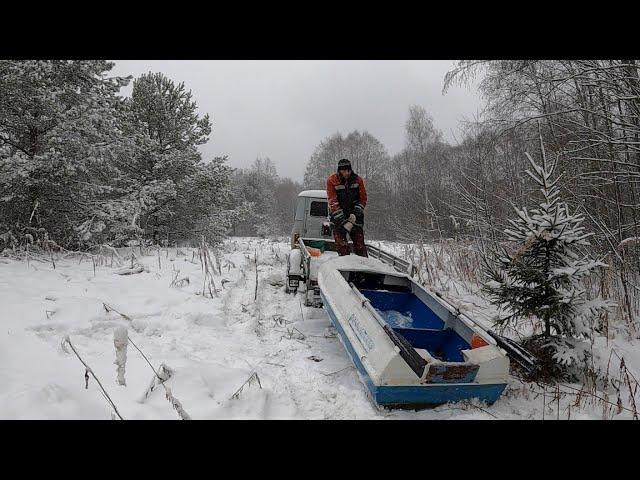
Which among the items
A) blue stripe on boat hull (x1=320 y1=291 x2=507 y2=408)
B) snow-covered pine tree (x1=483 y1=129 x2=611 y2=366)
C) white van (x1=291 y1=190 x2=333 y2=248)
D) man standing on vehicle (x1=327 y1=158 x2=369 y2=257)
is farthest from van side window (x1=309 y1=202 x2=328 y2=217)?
blue stripe on boat hull (x1=320 y1=291 x2=507 y2=408)

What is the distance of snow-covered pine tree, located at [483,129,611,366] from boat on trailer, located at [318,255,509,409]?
596 millimetres

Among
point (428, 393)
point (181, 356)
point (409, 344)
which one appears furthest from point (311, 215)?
point (428, 393)

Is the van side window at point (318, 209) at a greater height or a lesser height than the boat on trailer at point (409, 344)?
greater

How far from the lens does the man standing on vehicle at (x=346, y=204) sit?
5.71 m

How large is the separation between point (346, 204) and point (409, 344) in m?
3.32

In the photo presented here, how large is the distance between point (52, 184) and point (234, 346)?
251 inches

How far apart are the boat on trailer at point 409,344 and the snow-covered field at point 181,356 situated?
0.19 m

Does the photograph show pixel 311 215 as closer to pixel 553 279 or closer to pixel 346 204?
pixel 346 204

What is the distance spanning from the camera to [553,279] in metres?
3.30

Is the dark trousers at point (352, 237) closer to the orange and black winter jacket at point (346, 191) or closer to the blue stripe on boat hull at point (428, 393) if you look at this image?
the orange and black winter jacket at point (346, 191)

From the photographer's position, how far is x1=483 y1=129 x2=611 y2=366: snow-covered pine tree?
10.6 ft

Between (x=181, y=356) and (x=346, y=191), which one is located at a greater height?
(x=346, y=191)

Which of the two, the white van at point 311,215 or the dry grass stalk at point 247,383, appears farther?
the white van at point 311,215

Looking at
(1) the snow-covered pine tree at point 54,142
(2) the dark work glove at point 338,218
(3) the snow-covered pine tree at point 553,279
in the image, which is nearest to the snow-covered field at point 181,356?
(3) the snow-covered pine tree at point 553,279
